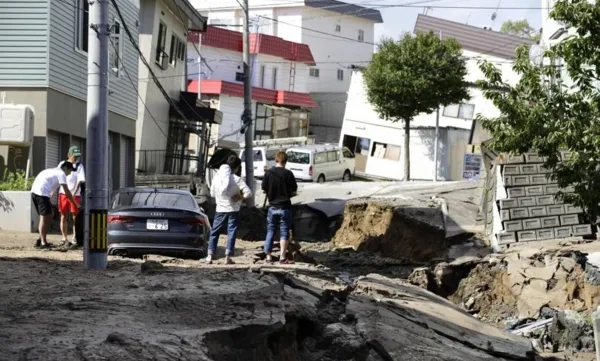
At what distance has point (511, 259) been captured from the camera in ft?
57.8

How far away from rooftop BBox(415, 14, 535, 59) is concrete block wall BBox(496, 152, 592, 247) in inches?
1504

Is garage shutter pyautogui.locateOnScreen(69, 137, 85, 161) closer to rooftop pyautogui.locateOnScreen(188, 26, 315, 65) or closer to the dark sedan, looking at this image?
the dark sedan

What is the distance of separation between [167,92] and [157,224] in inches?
764

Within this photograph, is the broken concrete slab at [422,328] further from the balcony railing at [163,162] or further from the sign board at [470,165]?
the sign board at [470,165]

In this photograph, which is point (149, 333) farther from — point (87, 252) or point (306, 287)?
point (87, 252)

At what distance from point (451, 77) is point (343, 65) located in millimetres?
23120

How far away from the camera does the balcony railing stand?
32219 millimetres

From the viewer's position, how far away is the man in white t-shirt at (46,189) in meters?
15.7

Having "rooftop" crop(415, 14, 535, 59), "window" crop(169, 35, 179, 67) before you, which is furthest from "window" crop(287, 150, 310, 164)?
"rooftop" crop(415, 14, 535, 59)

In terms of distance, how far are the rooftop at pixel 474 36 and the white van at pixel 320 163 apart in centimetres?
1354

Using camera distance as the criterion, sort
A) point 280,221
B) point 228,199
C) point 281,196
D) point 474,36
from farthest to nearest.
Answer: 1. point 474,36
2. point 280,221
3. point 281,196
4. point 228,199

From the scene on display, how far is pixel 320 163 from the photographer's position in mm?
47062

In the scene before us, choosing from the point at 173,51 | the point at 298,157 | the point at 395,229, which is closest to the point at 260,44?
the point at 298,157

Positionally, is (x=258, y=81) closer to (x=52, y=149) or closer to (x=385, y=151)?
(x=385, y=151)
